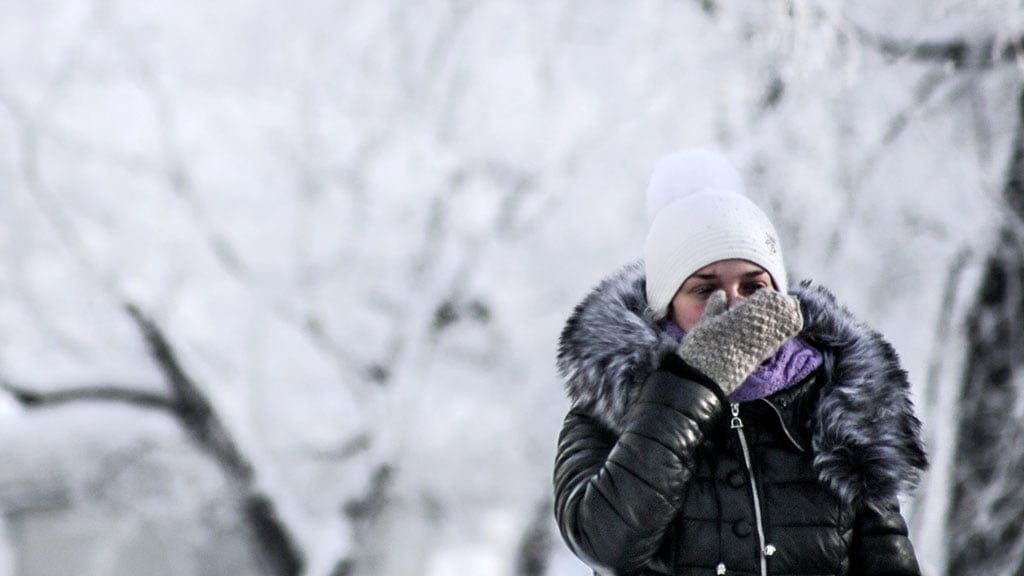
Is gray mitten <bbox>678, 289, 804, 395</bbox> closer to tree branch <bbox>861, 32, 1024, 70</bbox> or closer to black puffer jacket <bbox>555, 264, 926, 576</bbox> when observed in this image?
black puffer jacket <bbox>555, 264, 926, 576</bbox>

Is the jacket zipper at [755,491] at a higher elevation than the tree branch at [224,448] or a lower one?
higher

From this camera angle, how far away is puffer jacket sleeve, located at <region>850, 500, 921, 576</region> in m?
1.80

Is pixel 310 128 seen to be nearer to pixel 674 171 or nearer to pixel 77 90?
pixel 77 90

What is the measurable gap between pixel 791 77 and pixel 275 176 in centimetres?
448

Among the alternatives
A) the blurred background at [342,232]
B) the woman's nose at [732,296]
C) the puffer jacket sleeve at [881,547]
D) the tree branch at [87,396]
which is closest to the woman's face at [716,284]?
the woman's nose at [732,296]

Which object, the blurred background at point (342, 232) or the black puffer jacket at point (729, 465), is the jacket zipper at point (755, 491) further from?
the blurred background at point (342, 232)

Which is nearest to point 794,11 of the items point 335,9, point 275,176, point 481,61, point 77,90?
point 481,61

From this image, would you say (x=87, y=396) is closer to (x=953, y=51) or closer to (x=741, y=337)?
(x=953, y=51)

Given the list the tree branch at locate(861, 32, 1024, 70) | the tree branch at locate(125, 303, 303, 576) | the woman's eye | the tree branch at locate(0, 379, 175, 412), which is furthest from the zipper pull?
the tree branch at locate(0, 379, 175, 412)

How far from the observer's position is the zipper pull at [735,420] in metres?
1.80

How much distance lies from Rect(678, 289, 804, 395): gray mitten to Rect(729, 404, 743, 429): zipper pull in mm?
65

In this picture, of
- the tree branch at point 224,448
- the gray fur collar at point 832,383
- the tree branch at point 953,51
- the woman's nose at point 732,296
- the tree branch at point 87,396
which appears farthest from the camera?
the tree branch at point 224,448

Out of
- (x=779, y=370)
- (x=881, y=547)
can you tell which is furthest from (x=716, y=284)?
(x=881, y=547)

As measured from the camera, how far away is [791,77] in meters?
5.93
